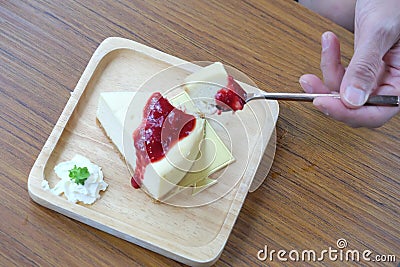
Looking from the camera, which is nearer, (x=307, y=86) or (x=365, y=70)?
(x=365, y=70)

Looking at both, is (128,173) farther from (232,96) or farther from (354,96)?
(354,96)

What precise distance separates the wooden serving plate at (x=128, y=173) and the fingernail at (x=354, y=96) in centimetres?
19

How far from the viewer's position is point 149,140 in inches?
45.3

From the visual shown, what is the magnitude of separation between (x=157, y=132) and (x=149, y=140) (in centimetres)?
2

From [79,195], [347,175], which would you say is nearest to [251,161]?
[347,175]

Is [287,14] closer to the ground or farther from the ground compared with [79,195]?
farther from the ground

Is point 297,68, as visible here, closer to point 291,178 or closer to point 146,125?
point 291,178

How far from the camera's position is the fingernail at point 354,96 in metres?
1.09

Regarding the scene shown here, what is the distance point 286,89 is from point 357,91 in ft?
0.76

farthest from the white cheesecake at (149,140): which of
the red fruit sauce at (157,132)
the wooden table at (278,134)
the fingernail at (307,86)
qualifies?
the fingernail at (307,86)

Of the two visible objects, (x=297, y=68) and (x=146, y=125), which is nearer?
(x=146, y=125)

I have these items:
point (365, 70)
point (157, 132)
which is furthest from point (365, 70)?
point (157, 132)

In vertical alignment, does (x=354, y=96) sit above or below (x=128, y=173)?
above

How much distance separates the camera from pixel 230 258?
43.1 inches
